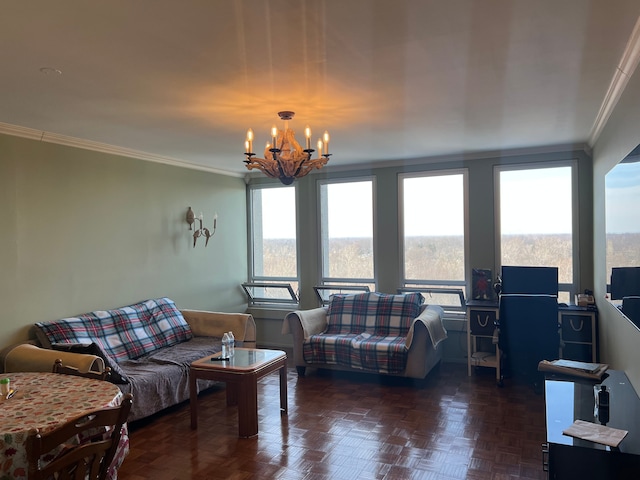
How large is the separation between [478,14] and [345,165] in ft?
13.6

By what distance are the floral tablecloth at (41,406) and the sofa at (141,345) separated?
789mm

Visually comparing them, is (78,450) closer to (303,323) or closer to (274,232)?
(303,323)

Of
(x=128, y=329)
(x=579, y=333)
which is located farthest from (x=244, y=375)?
(x=579, y=333)

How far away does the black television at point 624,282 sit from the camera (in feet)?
7.42

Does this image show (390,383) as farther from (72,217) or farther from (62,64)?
(62,64)

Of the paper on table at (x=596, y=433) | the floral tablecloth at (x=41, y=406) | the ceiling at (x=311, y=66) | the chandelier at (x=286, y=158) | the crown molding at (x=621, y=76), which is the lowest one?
the paper on table at (x=596, y=433)

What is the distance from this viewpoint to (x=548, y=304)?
4.27 metres

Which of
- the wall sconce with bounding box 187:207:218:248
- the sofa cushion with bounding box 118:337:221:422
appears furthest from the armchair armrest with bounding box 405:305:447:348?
the wall sconce with bounding box 187:207:218:248

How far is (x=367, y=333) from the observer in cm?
539

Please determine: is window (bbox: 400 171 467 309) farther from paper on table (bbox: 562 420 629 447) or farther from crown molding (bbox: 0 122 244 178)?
paper on table (bbox: 562 420 629 447)

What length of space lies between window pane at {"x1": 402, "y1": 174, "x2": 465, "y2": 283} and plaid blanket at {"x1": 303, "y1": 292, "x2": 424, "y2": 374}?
21.7 inches

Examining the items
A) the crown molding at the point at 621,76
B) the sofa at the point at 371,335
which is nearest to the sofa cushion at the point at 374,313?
the sofa at the point at 371,335

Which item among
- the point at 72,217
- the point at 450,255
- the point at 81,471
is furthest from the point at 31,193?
the point at 450,255

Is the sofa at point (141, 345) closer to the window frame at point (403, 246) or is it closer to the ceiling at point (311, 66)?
the ceiling at point (311, 66)
